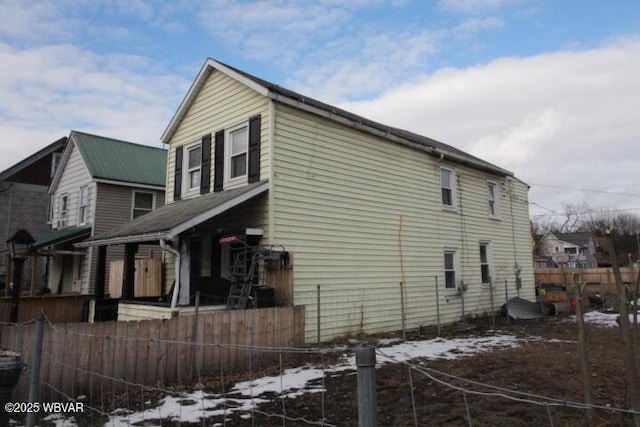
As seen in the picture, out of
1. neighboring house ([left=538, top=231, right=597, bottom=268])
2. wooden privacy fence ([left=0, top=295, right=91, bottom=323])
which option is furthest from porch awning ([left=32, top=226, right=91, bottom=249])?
neighboring house ([left=538, top=231, right=597, bottom=268])

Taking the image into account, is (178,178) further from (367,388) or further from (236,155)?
(367,388)

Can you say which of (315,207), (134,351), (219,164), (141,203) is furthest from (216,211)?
(141,203)

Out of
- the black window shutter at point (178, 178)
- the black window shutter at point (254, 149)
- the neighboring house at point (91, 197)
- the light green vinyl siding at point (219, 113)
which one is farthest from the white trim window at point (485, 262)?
the neighboring house at point (91, 197)

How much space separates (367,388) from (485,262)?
633 inches

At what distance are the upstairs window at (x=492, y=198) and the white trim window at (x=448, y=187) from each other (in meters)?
2.57

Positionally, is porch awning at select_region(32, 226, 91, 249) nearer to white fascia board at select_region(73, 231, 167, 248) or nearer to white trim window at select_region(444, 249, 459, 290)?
white fascia board at select_region(73, 231, 167, 248)

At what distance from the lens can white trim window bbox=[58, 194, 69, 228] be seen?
21487 mm

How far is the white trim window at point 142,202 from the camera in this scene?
20.5 metres

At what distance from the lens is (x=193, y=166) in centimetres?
1354

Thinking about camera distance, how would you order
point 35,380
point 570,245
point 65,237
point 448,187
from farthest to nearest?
point 570,245 → point 65,237 → point 448,187 → point 35,380

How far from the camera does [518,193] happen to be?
65.7 feet

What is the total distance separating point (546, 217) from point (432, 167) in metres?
76.6

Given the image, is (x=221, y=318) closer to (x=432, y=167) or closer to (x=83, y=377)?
(x=83, y=377)

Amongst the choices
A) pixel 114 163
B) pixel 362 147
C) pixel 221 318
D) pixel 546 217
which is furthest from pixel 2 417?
pixel 546 217
